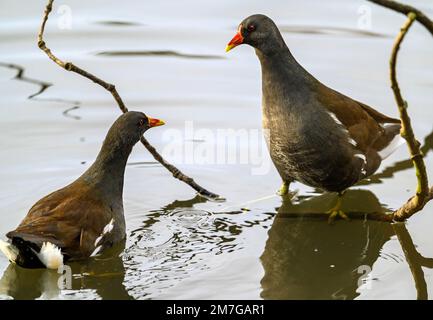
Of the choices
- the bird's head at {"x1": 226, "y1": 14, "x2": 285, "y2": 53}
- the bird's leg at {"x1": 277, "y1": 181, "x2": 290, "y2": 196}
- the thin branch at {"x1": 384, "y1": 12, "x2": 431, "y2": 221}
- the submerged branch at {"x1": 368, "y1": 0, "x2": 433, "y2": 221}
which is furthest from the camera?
the bird's leg at {"x1": 277, "y1": 181, "x2": 290, "y2": 196}

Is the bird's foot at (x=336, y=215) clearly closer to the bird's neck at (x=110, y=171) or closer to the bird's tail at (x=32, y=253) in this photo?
the bird's neck at (x=110, y=171)

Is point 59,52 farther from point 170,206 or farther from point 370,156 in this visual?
point 370,156

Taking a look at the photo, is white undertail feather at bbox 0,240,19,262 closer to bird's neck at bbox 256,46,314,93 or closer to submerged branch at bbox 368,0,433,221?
bird's neck at bbox 256,46,314,93

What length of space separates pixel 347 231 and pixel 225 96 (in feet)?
9.04

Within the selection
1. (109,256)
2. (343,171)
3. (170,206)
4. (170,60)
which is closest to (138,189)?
(170,206)

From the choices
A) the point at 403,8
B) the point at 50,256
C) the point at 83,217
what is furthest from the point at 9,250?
the point at 403,8

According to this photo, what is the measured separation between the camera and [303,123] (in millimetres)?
7535

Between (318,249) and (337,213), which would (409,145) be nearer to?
(318,249)

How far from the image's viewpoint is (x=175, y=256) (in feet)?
22.8

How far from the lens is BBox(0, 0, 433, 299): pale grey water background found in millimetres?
6762

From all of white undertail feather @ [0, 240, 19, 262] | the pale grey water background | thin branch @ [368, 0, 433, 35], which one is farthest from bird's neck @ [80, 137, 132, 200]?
thin branch @ [368, 0, 433, 35]

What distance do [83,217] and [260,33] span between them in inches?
83.4

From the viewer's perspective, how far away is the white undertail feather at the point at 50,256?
6.36 metres

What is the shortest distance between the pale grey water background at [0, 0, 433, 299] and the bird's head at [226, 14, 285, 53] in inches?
51.8
